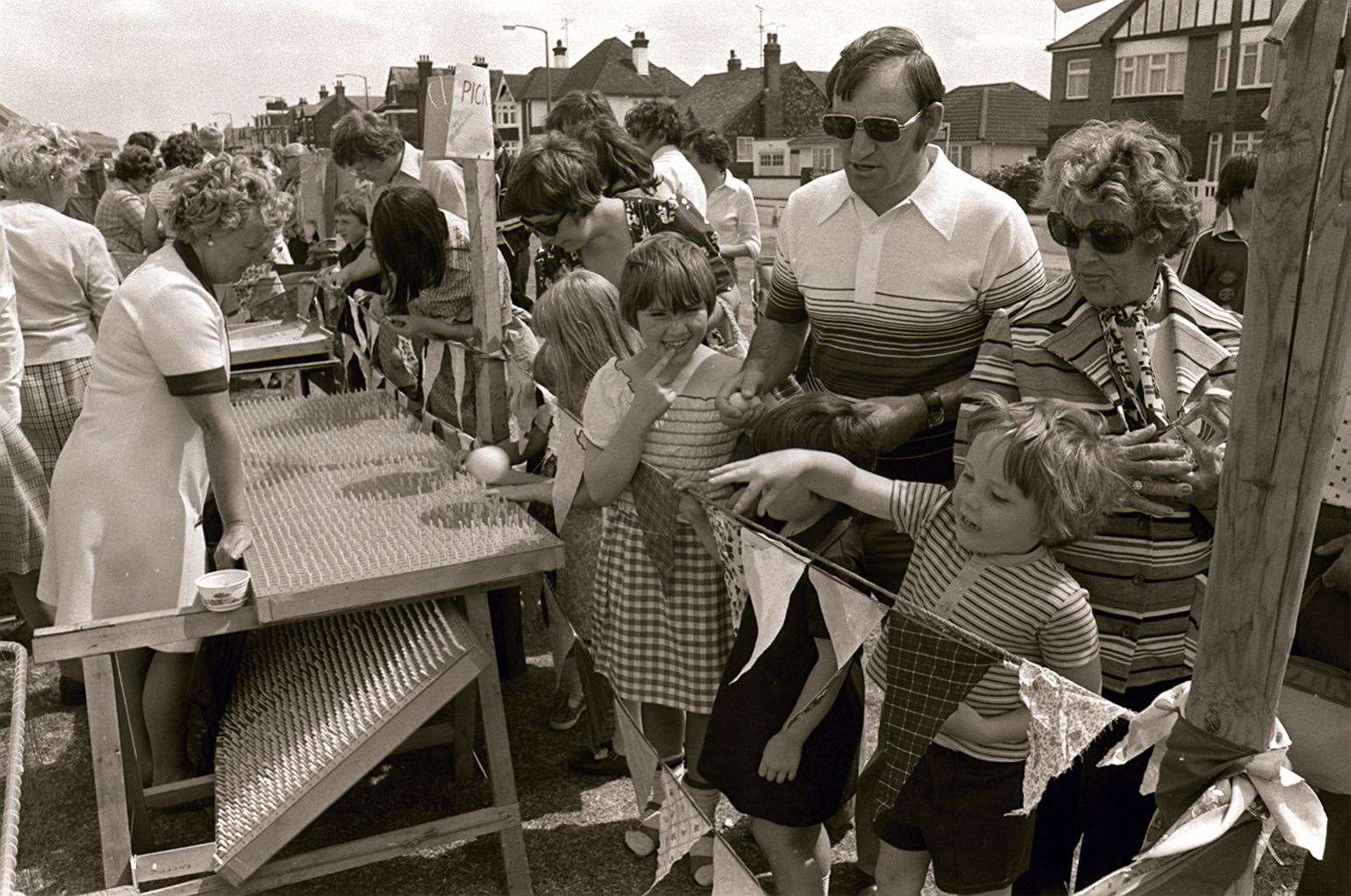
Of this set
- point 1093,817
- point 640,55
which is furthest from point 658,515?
point 640,55

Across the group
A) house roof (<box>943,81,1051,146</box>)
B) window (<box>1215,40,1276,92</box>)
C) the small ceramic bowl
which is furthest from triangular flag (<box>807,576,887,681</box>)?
house roof (<box>943,81,1051,146</box>)

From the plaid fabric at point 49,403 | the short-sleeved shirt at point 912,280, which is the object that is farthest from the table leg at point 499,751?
the plaid fabric at point 49,403

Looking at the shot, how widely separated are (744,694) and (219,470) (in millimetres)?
1714

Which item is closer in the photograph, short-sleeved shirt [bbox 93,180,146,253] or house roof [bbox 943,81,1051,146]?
short-sleeved shirt [bbox 93,180,146,253]

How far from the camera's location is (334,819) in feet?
12.1

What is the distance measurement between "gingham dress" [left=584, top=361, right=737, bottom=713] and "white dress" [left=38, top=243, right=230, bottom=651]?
47.1 inches

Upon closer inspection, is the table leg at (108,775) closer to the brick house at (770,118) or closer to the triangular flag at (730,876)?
A: the triangular flag at (730,876)

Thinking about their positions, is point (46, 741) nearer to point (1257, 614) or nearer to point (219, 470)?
point (219, 470)

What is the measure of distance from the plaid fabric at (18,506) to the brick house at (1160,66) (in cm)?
3810

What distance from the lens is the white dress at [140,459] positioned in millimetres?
3160

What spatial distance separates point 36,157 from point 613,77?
68699 mm

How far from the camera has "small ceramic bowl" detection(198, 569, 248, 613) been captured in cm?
280

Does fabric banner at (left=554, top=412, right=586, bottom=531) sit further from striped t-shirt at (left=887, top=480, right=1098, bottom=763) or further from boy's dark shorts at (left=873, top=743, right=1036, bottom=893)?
boy's dark shorts at (left=873, top=743, right=1036, bottom=893)

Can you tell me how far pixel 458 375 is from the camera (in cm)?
437
